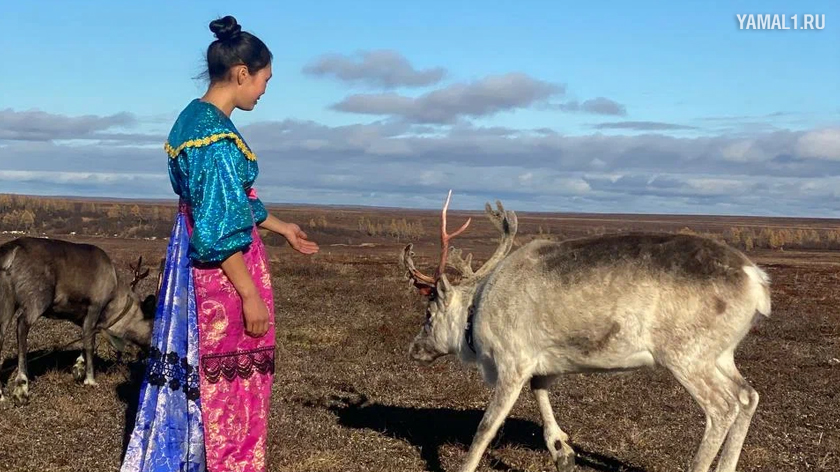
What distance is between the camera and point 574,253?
5.87 meters

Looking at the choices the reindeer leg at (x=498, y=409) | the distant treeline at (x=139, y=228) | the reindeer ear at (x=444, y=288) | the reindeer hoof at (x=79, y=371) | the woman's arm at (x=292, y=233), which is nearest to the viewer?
the woman's arm at (x=292, y=233)

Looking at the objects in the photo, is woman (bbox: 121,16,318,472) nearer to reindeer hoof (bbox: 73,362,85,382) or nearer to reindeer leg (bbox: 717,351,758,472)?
reindeer leg (bbox: 717,351,758,472)

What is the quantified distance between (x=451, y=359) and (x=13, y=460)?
607 centimetres

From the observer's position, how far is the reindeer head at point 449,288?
6.86 meters

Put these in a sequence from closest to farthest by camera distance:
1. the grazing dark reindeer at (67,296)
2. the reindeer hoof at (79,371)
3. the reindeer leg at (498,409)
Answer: the reindeer leg at (498,409) < the grazing dark reindeer at (67,296) < the reindeer hoof at (79,371)

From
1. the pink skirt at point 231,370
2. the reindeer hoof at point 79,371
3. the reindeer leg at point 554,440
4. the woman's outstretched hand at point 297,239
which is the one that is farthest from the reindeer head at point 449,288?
the reindeer hoof at point 79,371

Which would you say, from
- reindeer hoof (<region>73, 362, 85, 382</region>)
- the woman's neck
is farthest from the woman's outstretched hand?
reindeer hoof (<region>73, 362, 85, 382</region>)

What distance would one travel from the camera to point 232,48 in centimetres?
418

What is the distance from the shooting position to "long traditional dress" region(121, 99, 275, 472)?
4.18 m

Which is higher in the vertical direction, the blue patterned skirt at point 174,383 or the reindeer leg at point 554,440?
the blue patterned skirt at point 174,383

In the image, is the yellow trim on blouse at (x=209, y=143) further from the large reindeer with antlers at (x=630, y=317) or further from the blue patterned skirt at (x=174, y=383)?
the large reindeer with antlers at (x=630, y=317)

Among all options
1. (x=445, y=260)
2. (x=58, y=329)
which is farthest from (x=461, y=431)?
(x=58, y=329)

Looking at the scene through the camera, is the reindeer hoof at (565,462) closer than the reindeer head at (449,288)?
Yes

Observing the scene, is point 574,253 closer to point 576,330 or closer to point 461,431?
point 576,330
